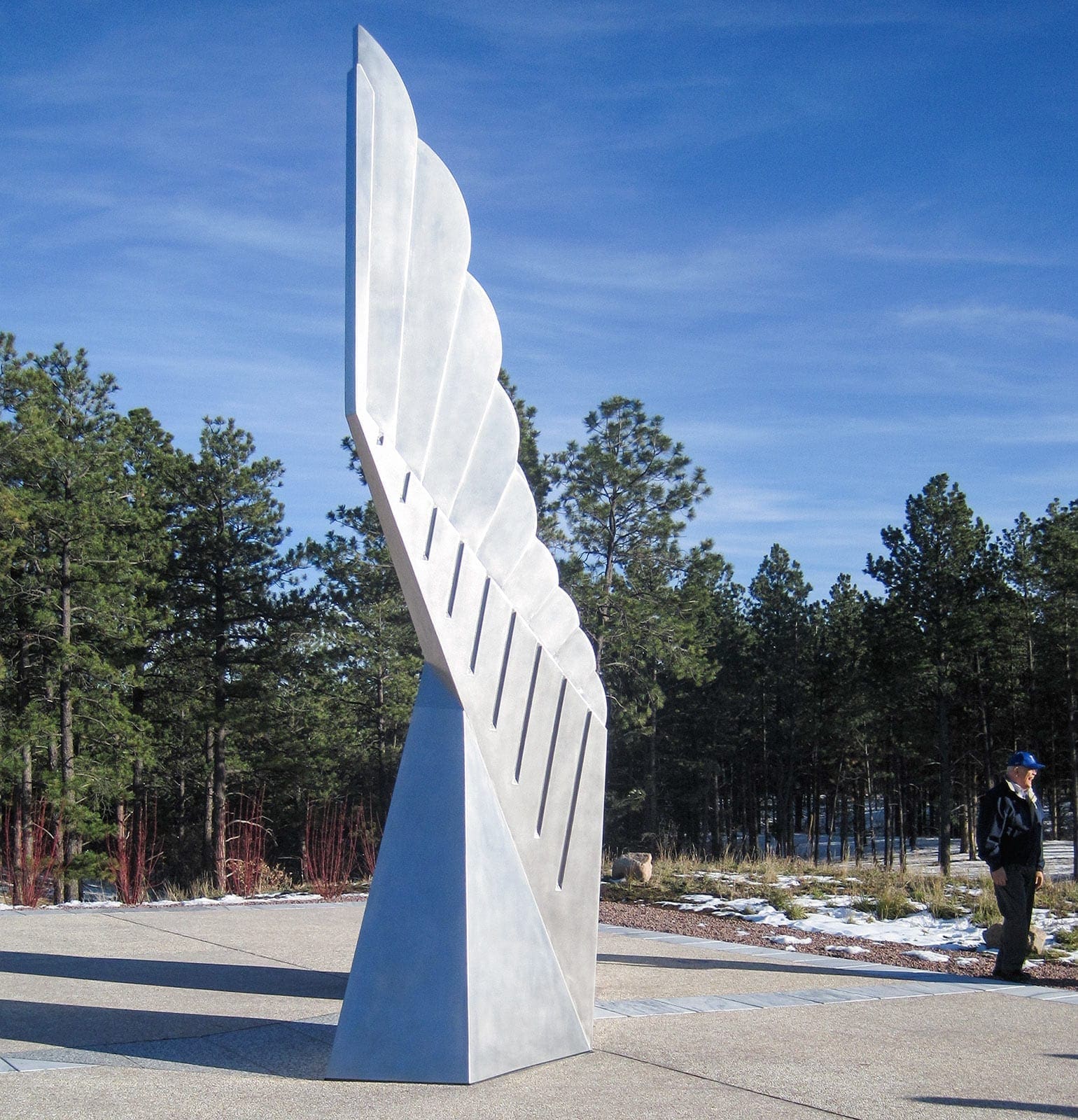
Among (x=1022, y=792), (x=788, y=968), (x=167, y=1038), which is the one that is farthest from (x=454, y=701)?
(x=1022, y=792)

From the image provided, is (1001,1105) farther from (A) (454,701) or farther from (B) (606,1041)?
(A) (454,701)

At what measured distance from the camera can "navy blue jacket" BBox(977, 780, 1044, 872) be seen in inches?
293

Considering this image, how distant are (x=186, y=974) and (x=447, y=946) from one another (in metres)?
3.23

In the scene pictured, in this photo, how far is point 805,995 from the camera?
6633 millimetres

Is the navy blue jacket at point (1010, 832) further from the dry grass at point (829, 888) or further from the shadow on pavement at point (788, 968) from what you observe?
the dry grass at point (829, 888)

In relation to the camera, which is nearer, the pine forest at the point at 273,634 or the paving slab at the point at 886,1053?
the paving slab at the point at 886,1053

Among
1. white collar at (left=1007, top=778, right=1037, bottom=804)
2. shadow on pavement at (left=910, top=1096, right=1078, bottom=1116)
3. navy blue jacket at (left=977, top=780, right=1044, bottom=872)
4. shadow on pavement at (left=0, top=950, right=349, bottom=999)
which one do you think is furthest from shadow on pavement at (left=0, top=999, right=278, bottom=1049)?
white collar at (left=1007, top=778, right=1037, bottom=804)

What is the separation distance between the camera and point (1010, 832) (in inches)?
296

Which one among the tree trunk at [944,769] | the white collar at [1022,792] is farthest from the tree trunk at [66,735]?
the tree trunk at [944,769]

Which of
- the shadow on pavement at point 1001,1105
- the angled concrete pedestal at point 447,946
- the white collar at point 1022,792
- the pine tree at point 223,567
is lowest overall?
the shadow on pavement at point 1001,1105

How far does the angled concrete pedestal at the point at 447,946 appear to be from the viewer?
4508mm

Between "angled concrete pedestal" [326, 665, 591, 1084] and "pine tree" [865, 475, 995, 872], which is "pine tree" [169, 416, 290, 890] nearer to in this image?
"pine tree" [865, 475, 995, 872]

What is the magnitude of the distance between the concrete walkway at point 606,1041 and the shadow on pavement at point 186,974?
28 mm

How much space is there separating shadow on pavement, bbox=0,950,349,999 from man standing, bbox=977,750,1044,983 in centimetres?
453
